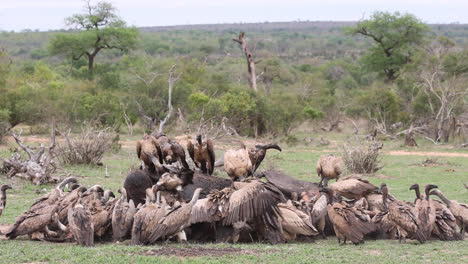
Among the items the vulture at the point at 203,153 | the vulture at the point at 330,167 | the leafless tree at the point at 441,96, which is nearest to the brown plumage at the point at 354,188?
the vulture at the point at 330,167

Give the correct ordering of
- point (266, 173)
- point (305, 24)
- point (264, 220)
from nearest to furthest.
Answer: point (264, 220), point (266, 173), point (305, 24)

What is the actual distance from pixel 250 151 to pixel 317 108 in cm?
2423

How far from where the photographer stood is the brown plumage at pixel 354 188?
862cm

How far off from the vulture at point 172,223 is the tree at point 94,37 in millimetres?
36605

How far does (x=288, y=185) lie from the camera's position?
29.8ft

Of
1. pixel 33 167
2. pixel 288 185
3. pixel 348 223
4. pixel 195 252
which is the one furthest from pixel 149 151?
pixel 33 167

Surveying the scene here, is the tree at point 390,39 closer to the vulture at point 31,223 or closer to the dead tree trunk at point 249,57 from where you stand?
the dead tree trunk at point 249,57

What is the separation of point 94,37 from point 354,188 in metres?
36.2

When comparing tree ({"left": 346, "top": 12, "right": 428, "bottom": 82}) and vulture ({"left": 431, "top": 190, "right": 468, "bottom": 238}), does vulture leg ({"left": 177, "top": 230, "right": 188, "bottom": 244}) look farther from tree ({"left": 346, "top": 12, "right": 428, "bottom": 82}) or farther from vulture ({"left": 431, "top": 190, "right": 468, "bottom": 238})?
tree ({"left": 346, "top": 12, "right": 428, "bottom": 82})

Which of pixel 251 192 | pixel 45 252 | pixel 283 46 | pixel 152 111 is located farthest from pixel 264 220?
pixel 283 46

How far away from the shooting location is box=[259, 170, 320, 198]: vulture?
28.8 ft

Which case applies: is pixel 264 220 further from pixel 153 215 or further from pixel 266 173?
pixel 266 173

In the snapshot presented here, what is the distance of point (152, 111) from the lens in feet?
88.1

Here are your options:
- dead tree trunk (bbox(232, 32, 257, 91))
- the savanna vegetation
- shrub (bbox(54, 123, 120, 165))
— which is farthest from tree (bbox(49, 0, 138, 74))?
shrub (bbox(54, 123, 120, 165))
